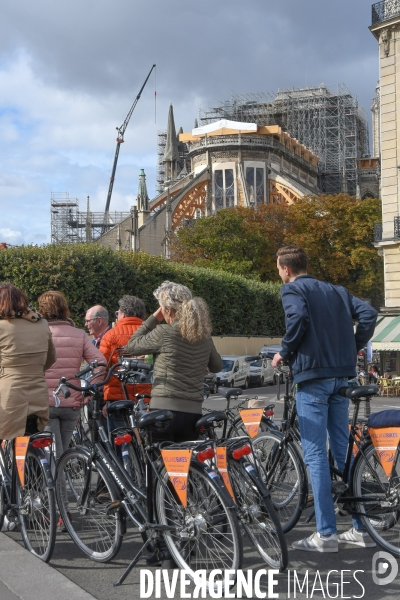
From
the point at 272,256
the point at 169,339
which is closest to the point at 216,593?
the point at 169,339

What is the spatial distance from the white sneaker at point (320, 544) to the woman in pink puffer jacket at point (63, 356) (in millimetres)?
2236

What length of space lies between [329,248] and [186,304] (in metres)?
53.2

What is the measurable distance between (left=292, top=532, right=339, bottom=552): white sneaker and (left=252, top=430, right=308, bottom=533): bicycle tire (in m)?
0.57

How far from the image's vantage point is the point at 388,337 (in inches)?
1147

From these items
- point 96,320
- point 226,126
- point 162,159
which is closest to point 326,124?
point 226,126

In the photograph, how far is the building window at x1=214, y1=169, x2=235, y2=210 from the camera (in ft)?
285

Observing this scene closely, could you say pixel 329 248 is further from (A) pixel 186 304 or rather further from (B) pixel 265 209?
(A) pixel 186 304

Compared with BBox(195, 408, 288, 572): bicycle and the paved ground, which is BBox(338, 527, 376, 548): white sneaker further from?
BBox(195, 408, 288, 572): bicycle

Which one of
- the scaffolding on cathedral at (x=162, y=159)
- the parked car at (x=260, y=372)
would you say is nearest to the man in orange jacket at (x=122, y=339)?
the parked car at (x=260, y=372)

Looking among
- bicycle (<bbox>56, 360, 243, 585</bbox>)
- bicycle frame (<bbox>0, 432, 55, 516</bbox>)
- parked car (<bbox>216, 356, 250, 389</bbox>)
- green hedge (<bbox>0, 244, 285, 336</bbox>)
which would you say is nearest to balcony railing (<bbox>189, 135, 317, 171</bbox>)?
green hedge (<bbox>0, 244, 285, 336</bbox>)

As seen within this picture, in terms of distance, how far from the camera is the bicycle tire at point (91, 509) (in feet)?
17.8

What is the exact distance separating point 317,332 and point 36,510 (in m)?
2.28

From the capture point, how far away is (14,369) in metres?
6.07

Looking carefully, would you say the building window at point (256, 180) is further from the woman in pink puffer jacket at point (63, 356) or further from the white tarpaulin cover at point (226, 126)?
the woman in pink puffer jacket at point (63, 356)
